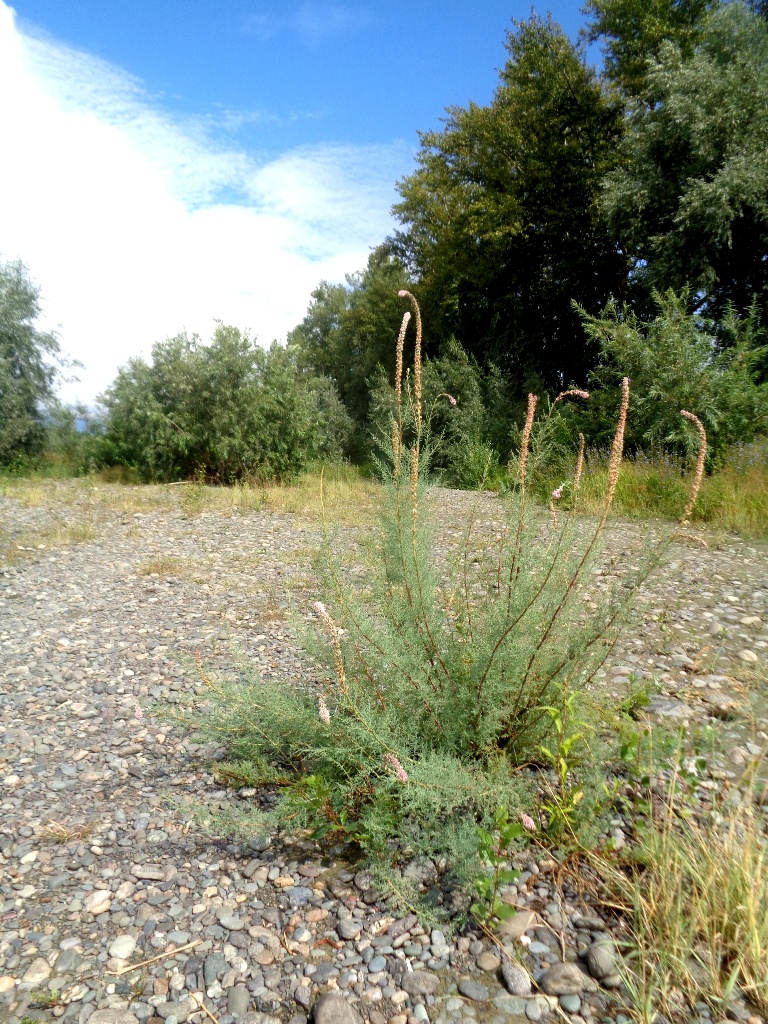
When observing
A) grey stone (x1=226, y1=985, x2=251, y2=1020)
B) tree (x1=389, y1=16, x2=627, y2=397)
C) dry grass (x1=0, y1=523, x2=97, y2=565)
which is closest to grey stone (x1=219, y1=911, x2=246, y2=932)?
grey stone (x1=226, y1=985, x2=251, y2=1020)

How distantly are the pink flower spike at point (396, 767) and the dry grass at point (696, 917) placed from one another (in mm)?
811

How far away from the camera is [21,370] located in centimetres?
1834

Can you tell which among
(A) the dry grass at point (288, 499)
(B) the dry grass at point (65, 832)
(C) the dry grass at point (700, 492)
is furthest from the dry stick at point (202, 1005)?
(A) the dry grass at point (288, 499)

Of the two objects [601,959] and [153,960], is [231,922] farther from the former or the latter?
[601,959]

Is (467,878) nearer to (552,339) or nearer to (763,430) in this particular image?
(763,430)

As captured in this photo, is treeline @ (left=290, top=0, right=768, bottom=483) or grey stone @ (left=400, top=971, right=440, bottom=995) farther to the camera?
treeline @ (left=290, top=0, right=768, bottom=483)

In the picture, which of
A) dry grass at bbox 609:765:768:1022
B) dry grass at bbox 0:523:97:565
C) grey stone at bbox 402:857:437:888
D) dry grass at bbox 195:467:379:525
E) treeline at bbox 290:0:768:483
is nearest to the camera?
dry grass at bbox 609:765:768:1022

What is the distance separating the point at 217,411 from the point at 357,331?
12799mm

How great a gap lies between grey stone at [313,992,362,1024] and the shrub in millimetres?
546

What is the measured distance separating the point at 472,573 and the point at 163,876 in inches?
145

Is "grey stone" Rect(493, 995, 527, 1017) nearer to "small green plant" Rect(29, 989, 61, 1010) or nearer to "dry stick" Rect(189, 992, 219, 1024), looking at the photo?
"dry stick" Rect(189, 992, 219, 1024)

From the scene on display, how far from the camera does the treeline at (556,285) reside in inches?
508

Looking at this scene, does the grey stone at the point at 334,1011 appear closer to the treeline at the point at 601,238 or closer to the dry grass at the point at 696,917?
the dry grass at the point at 696,917

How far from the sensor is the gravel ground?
211 cm
